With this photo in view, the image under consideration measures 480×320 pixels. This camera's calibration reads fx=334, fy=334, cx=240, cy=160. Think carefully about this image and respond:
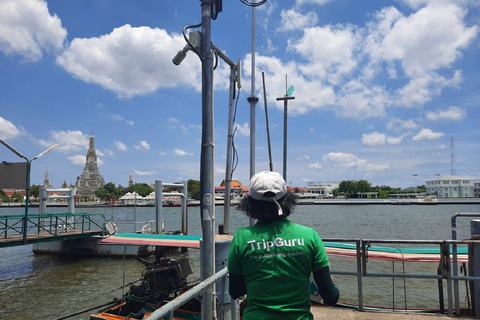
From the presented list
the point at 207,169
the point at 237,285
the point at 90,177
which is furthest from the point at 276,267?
the point at 90,177

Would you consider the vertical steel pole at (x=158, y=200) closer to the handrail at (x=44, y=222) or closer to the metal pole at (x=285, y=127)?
the handrail at (x=44, y=222)

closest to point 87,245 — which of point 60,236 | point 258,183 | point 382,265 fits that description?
point 60,236

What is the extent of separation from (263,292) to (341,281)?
15170 millimetres

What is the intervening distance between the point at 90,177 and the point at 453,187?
597 feet

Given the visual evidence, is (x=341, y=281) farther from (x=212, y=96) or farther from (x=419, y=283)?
(x=212, y=96)

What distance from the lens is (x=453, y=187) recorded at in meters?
156

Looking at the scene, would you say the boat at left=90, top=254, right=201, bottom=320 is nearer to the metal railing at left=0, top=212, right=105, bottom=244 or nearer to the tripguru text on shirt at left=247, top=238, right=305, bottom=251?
the tripguru text on shirt at left=247, top=238, right=305, bottom=251

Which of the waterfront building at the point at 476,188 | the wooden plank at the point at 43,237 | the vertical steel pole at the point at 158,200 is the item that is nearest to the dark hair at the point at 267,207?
the wooden plank at the point at 43,237

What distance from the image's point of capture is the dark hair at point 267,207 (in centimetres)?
197

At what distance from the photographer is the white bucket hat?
199 centimetres

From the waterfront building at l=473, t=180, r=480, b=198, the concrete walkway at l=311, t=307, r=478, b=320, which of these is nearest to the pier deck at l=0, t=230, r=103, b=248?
the concrete walkway at l=311, t=307, r=478, b=320

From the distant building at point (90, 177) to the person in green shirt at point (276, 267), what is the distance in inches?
7500

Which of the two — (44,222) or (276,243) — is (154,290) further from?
(44,222)

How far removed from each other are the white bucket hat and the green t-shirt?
0.19 m
